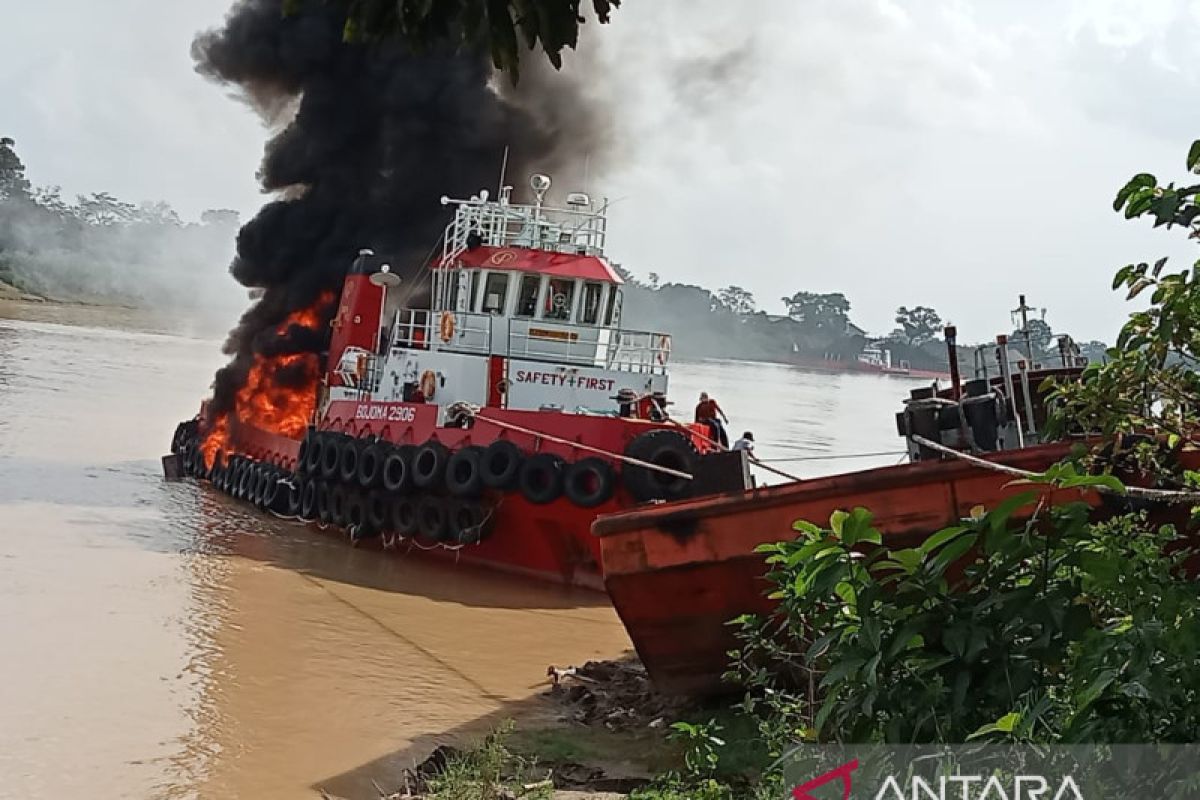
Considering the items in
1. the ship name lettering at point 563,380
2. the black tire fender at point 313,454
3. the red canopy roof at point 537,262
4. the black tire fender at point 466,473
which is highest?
the red canopy roof at point 537,262

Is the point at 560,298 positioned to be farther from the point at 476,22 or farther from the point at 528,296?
the point at 476,22

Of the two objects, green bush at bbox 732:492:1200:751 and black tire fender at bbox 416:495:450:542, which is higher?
green bush at bbox 732:492:1200:751

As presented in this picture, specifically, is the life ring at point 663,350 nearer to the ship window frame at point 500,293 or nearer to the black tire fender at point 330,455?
the ship window frame at point 500,293

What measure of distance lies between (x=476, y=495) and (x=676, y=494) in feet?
7.13

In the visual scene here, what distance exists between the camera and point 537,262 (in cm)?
1384

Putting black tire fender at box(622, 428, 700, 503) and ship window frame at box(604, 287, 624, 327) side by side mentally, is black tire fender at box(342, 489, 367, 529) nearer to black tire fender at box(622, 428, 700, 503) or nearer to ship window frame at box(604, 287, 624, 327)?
ship window frame at box(604, 287, 624, 327)

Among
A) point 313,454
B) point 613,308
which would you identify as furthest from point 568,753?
point 313,454

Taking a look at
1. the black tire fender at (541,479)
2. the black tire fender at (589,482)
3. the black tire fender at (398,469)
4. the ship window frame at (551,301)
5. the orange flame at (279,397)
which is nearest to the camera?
the black tire fender at (589,482)

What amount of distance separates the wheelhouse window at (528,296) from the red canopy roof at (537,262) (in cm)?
13

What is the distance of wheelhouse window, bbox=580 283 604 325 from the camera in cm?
1409

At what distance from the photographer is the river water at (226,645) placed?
623cm

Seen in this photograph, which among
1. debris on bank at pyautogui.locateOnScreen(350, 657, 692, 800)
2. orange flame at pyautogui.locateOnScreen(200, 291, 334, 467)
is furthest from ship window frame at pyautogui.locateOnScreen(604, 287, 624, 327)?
orange flame at pyautogui.locateOnScreen(200, 291, 334, 467)

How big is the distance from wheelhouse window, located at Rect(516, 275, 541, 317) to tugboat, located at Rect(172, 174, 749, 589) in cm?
2

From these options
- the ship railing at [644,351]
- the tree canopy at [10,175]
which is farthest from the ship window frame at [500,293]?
the tree canopy at [10,175]
